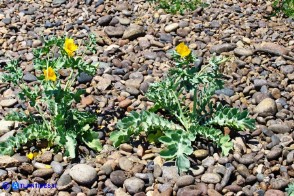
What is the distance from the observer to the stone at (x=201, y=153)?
3393 millimetres

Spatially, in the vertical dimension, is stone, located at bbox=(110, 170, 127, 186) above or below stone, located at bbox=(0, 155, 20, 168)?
below

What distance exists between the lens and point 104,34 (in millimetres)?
4852

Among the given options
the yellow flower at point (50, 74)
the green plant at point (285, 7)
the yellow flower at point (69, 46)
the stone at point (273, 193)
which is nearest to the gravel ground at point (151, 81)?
the stone at point (273, 193)

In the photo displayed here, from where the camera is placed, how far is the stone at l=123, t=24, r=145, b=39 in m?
4.77

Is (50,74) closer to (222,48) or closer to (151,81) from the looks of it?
(151,81)

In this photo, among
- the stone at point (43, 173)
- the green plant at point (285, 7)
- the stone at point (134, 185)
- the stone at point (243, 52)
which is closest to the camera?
the stone at point (134, 185)

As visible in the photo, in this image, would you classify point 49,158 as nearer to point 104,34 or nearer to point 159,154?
point 159,154

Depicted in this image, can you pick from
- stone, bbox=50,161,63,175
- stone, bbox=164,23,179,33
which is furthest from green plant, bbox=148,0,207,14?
stone, bbox=50,161,63,175

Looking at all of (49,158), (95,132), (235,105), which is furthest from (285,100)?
(49,158)

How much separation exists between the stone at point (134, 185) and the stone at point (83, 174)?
8.4 inches

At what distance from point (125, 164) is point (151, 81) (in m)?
1.00

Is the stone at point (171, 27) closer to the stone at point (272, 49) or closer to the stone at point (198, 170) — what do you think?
the stone at point (272, 49)

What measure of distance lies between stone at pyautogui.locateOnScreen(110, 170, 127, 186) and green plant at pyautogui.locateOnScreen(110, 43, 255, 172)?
0.89 ft

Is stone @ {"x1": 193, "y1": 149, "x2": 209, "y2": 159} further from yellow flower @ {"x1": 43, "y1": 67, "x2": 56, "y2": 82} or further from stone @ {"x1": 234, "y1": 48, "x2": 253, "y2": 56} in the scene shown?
stone @ {"x1": 234, "y1": 48, "x2": 253, "y2": 56}
